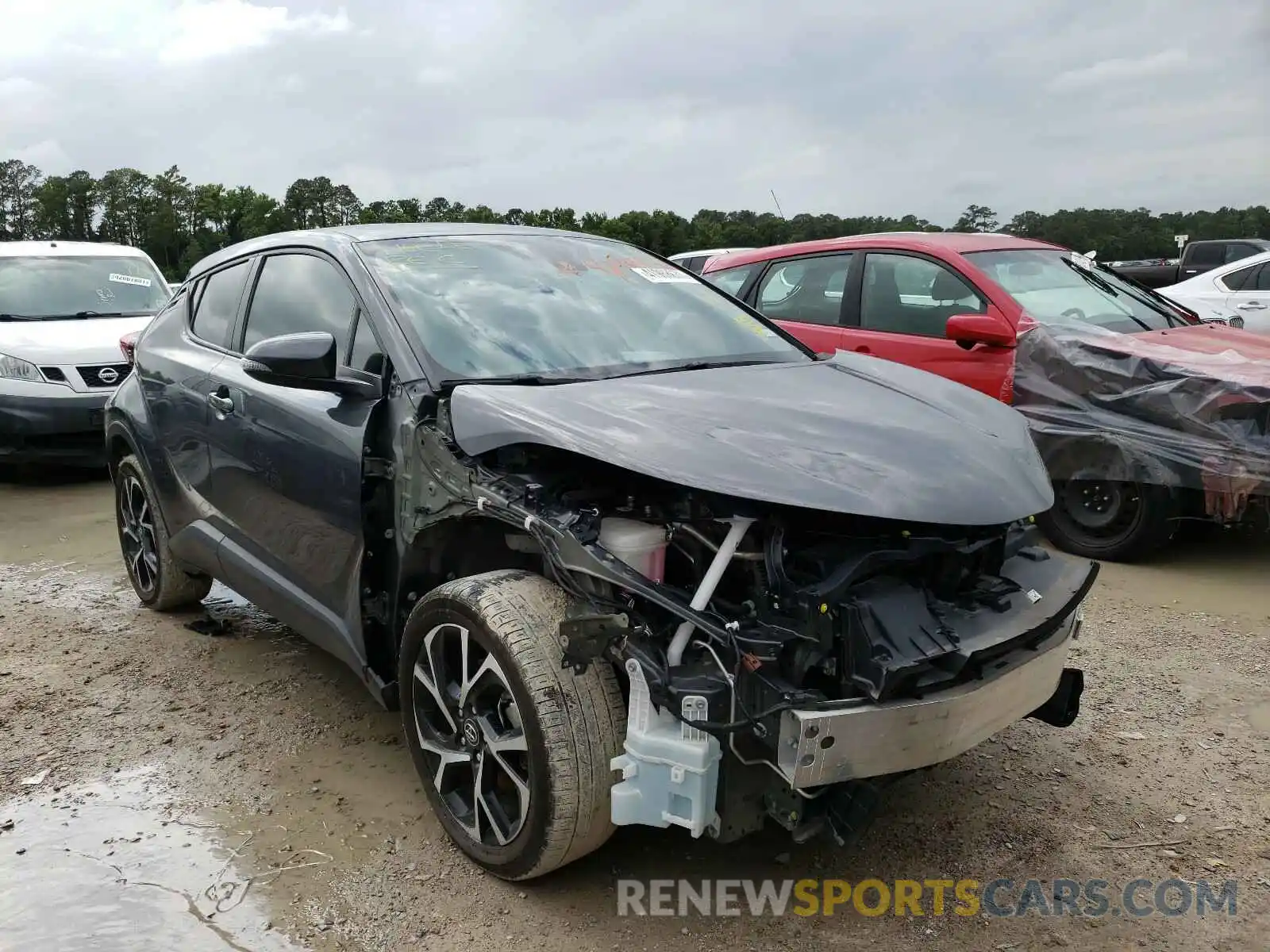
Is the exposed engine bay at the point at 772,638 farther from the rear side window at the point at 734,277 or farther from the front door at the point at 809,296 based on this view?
the rear side window at the point at 734,277

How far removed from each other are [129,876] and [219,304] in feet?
7.31

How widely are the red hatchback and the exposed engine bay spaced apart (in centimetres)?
258

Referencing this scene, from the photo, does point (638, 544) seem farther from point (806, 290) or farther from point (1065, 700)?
point (806, 290)

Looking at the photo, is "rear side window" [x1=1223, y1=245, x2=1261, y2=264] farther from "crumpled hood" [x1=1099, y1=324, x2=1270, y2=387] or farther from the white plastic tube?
the white plastic tube

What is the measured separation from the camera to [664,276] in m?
3.73

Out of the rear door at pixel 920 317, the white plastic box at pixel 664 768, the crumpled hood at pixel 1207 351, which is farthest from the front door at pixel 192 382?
the crumpled hood at pixel 1207 351

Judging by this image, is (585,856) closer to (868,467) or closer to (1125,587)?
(868,467)

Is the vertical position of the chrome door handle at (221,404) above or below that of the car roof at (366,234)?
below

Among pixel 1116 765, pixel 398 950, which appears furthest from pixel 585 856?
pixel 1116 765

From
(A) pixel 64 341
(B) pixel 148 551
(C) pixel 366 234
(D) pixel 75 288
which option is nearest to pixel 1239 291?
(C) pixel 366 234

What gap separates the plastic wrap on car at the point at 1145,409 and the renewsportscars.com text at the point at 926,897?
253 centimetres

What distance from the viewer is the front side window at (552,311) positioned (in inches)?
114

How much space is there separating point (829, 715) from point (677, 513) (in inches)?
23.5

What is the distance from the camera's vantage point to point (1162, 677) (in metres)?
3.72
